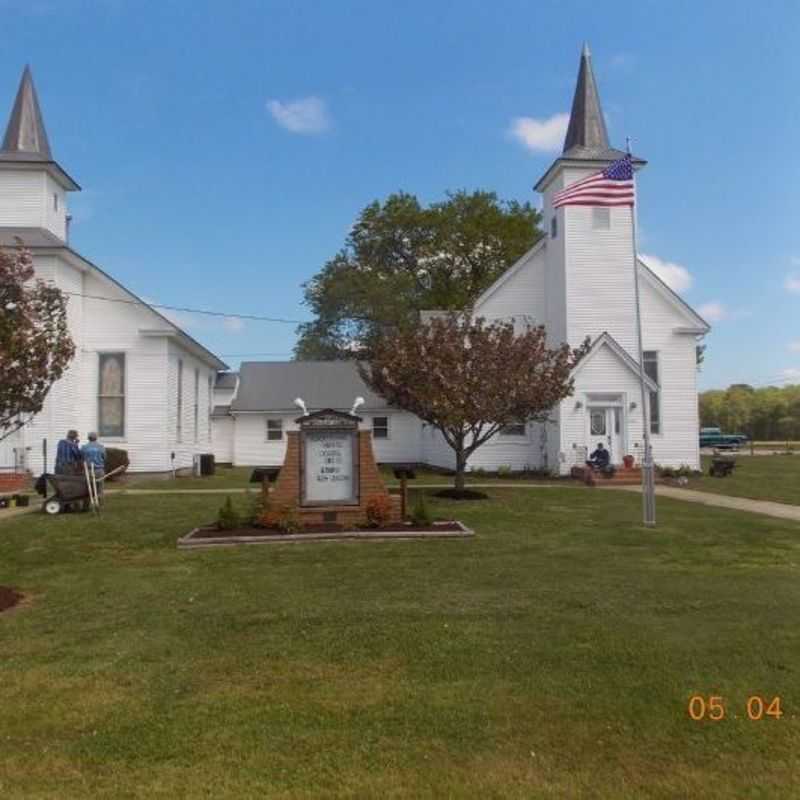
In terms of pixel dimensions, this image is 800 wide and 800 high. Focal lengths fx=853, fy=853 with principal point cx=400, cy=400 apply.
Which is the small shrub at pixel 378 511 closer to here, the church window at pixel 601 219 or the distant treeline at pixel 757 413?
the church window at pixel 601 219

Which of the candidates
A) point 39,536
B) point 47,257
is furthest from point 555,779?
Answer: point 47,257

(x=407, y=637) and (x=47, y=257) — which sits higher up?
(x=47, y=257)

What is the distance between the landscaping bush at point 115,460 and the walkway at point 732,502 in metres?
14.8

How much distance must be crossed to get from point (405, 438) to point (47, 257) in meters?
19.1

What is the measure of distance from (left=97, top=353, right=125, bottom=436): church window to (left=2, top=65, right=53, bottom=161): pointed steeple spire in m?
7.21

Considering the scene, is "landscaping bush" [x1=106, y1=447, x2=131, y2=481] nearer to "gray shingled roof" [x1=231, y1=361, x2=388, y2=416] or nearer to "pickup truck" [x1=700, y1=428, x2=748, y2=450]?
"gray shingled roof" [x1=231, y1=361, x2=388, y2=416]

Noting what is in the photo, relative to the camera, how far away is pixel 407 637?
705cm

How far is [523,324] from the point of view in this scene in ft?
104

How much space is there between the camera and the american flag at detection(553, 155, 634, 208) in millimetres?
18594

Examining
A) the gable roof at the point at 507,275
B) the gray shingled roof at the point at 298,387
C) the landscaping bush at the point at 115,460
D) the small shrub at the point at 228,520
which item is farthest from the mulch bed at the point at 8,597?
the gray shingled roof at the point at 298,387

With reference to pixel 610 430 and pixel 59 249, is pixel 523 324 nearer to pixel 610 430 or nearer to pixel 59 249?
pixel 610 430

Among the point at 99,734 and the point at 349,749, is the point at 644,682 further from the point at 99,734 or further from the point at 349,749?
the point at 99,734
